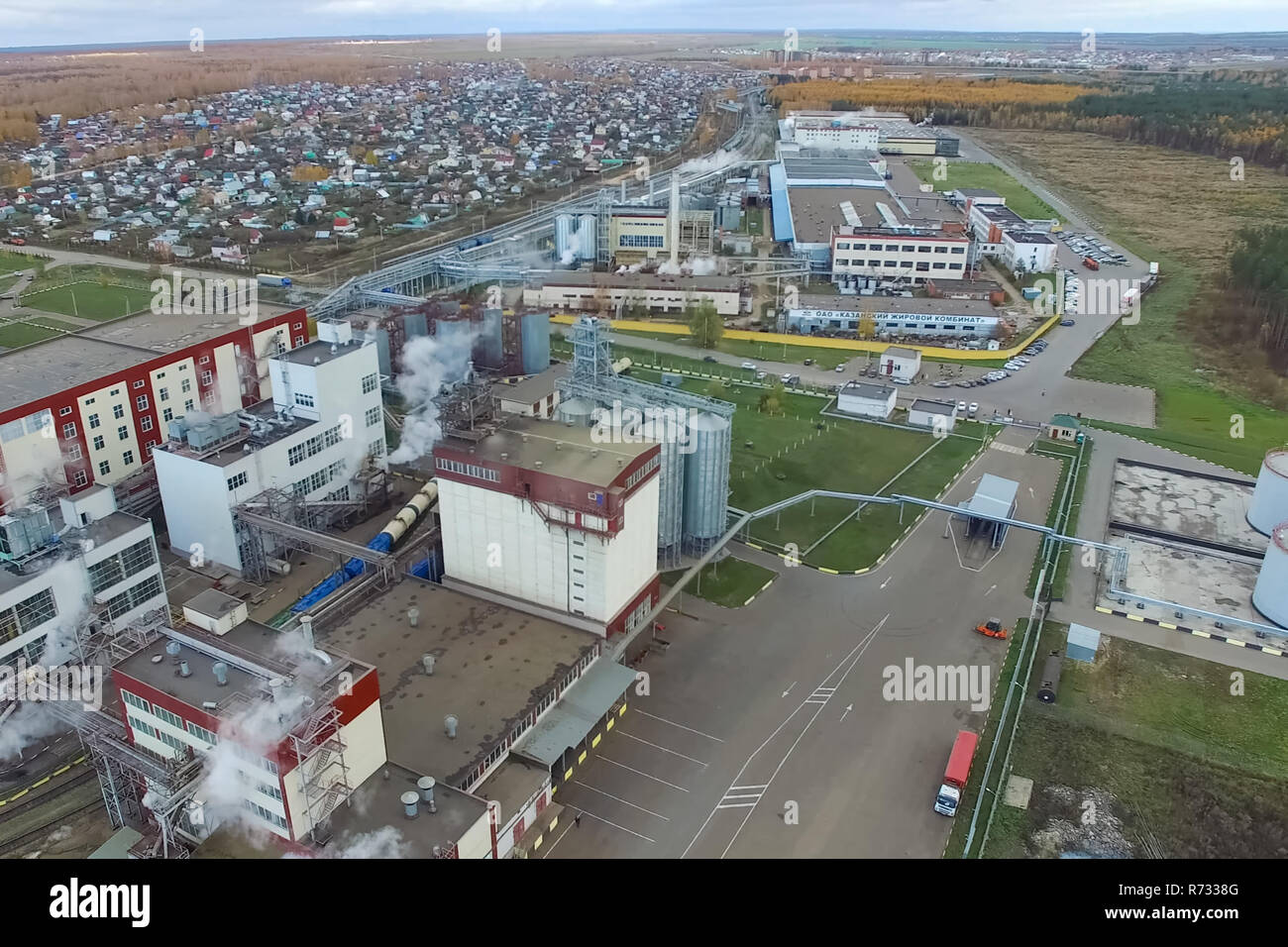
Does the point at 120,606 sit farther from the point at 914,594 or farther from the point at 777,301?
the point at 777,301

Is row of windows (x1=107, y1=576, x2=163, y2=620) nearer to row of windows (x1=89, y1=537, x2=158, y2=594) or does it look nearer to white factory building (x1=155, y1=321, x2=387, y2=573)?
row of windows (x1=89, y1=537, x2=158, y2=594)

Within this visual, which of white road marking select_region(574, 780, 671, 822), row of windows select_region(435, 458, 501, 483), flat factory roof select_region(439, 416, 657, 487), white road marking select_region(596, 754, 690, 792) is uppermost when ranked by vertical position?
flat factory roof select_region(439, 416, 657, 487)

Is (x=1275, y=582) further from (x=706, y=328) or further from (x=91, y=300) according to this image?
(x=91, y=300)

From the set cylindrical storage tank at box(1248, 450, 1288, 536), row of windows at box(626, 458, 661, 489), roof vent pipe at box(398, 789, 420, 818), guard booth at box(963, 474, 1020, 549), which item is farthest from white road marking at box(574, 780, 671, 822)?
cylindrical storage tank at box(1248, 450, 1288, 536)

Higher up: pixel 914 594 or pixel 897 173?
pixel 897 173

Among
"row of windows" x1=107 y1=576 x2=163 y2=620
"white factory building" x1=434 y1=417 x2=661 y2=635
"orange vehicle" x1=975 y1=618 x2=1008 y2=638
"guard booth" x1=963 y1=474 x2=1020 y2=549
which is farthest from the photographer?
"guard booth" x1=963 y1=474 x2=1020 y2=549

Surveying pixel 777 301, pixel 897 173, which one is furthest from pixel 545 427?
pixel 897 173

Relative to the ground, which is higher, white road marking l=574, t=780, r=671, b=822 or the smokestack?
the smokestack
